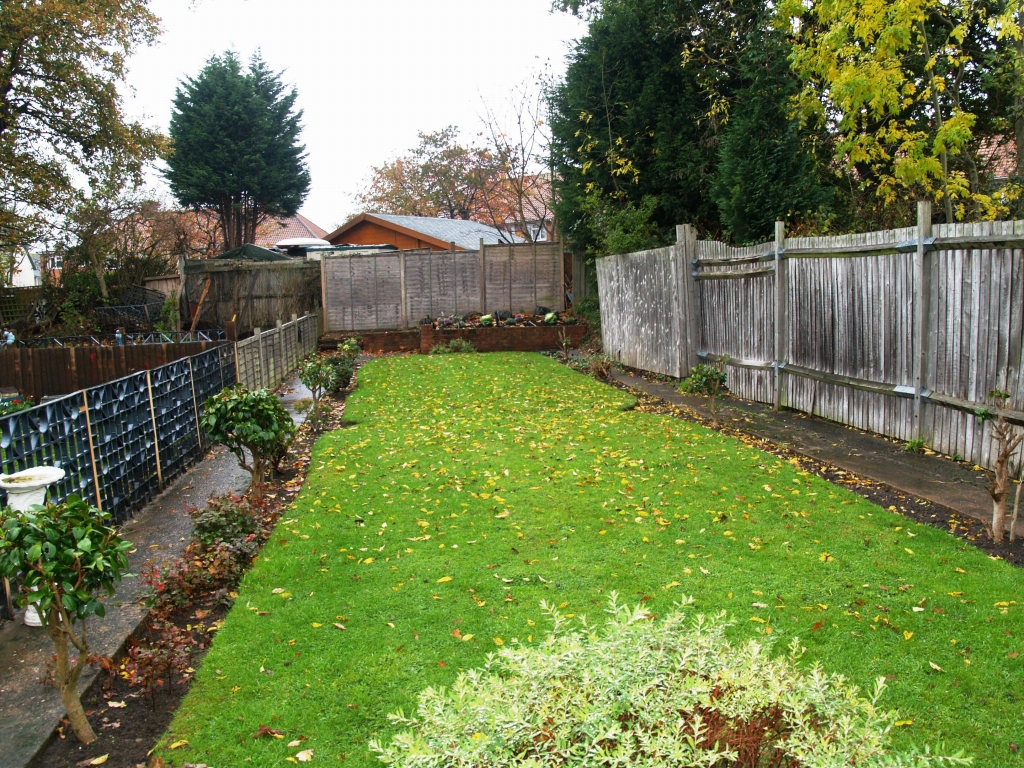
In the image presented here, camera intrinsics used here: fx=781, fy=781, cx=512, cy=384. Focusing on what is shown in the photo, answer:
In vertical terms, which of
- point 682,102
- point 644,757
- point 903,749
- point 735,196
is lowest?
point 903,749

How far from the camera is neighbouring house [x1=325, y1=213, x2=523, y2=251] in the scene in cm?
2652

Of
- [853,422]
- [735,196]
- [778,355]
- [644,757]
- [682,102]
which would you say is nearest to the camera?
[644,757]

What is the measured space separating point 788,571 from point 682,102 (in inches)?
477

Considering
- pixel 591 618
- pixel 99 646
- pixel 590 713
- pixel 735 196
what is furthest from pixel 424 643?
pixel 735 196

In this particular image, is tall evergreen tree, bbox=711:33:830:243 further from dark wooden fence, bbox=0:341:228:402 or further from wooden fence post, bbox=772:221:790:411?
dark wooden fence, bbox=0:341:228:402

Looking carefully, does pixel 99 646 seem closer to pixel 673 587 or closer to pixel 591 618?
pixel 591 618

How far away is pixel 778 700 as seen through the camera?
214 cm

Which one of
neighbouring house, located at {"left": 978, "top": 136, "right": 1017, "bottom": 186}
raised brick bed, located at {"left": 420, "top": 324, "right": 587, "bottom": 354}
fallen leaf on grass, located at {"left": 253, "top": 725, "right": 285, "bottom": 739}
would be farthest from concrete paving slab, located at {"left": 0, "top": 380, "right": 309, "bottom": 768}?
neighbouring house, located at {"left": 978, "top": 136, "right": 1017, "bottom": 186}

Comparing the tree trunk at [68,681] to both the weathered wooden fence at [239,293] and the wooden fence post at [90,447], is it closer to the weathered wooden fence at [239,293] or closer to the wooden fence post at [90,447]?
the wooden fence post at [90,447]

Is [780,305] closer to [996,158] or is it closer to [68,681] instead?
[996,158]

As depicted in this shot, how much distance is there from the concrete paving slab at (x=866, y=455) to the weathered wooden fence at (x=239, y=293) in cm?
1203

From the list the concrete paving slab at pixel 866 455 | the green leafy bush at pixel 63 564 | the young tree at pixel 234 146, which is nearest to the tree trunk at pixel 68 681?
the green leafy bush at pixel 63 564

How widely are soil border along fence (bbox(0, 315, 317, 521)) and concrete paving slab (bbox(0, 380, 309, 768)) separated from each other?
0.35 meters

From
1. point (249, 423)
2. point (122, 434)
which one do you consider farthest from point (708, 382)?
point (122, 434)
